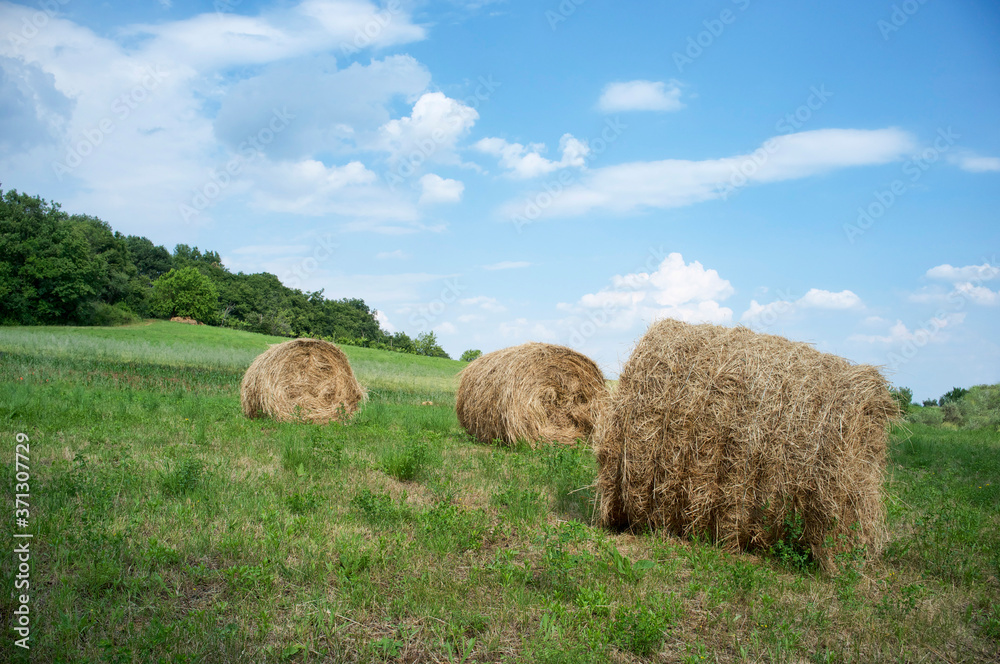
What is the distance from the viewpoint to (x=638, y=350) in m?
6.13

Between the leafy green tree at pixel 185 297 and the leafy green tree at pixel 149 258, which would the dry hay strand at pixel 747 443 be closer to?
the leafy green tree at pixel 185 297

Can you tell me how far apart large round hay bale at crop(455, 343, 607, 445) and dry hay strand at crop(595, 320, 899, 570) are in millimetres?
4745

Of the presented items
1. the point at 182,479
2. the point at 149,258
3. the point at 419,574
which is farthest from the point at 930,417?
the point at 149,258

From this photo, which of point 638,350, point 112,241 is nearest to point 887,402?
point 638,350

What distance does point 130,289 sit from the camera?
228 ft

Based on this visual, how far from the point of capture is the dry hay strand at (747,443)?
17.3ft

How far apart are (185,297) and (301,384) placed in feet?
240

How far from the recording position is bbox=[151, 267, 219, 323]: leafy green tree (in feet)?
250

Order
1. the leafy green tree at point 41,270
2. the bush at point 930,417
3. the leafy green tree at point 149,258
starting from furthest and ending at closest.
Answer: the leafy green tree at point 149,258, the leafy green tree at point 41,270, the bush at point 930,417

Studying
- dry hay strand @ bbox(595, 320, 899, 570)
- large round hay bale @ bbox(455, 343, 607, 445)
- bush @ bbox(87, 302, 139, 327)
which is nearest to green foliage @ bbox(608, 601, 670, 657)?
dry hay strand @ bbox(595, 320, 899, 570)

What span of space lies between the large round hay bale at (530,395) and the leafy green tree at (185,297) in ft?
248

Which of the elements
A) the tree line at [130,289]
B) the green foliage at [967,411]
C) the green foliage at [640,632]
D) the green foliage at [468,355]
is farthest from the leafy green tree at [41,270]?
the green foliage at [967,411]

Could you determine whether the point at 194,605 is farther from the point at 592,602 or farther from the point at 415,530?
the point at 592,602

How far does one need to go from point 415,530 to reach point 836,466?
3.88 m
